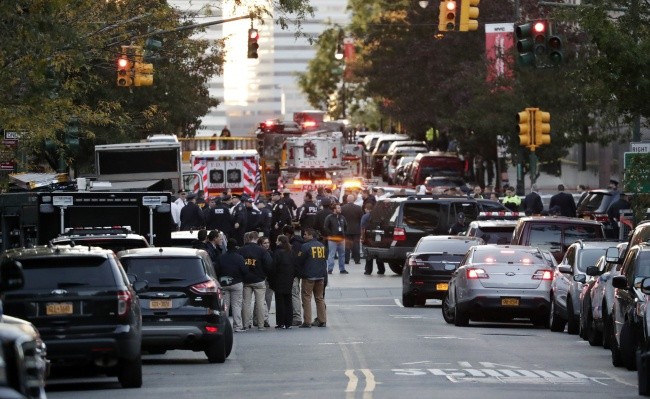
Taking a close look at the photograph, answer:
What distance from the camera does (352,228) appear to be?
48.4 m

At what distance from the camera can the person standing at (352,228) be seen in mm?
48000

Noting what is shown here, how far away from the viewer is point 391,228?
145 ft

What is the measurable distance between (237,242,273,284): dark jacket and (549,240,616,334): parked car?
4888 mm

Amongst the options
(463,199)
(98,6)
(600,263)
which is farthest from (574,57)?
(600,263)

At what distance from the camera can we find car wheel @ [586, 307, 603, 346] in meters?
26.7

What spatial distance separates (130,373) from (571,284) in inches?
412

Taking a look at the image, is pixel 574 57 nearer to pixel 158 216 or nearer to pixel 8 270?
pixel 158 216

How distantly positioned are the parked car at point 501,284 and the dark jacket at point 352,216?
55.3 feet

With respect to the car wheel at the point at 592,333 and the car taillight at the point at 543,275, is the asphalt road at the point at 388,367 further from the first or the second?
the car taillight at the point at 543,275

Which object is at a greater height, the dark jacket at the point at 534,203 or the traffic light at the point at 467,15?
the traffic light at the point at 467,15

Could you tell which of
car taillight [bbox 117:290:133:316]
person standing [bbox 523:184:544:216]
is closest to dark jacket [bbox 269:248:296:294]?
car taillight [bbox 117:290:133:316]

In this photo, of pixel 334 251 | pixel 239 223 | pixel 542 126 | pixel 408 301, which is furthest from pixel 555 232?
pixel 334 251

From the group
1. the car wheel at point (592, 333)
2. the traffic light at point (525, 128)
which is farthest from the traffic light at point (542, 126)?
the car wheel at point (592, 333)

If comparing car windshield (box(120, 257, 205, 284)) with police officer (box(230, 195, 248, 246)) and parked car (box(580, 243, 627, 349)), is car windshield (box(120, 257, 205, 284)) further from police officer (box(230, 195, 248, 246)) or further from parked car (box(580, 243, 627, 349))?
police officer (box(230, 195, 248, 246))
